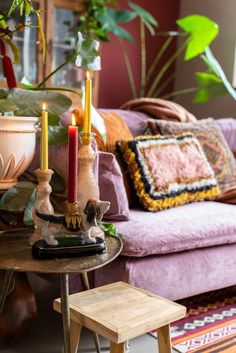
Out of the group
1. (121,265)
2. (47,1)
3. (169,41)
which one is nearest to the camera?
(121,265)

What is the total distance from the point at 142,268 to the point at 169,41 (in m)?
2.90

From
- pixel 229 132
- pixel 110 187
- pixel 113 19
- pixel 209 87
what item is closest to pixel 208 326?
pixel 110 187

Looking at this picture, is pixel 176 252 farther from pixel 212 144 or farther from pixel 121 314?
pixel 212 144

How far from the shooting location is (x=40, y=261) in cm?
126

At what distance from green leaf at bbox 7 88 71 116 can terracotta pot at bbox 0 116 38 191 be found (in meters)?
0.04

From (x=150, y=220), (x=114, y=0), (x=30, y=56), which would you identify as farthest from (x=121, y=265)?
(x=114, y=0)

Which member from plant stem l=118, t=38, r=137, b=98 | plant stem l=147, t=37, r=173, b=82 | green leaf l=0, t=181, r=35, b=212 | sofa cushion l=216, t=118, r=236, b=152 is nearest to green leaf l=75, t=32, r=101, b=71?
green leaf l=0, t=181, r=35, b=212

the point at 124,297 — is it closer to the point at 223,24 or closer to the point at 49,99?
the point at 49,99

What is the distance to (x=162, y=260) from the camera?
192 cm

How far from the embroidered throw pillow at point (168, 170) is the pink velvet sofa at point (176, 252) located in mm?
90

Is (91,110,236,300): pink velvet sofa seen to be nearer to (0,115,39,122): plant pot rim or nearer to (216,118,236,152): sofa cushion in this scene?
(0,115,39,122): plant pot rim

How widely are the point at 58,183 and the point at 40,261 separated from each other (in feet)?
1.86

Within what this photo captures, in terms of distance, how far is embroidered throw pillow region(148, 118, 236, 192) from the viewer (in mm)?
2605

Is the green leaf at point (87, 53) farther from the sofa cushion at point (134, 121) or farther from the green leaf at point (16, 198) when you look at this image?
the sofa cushion at point (134, 121)
